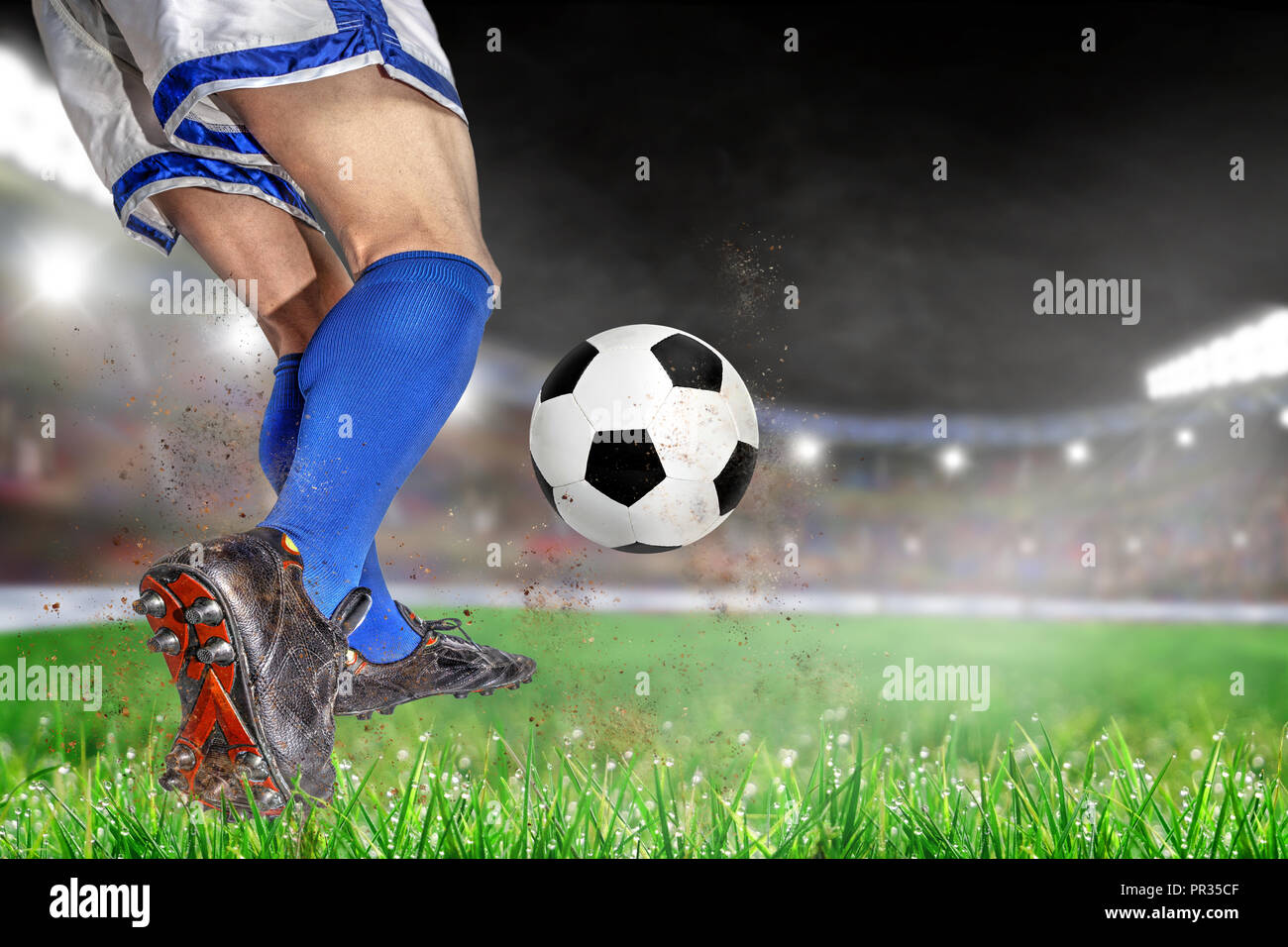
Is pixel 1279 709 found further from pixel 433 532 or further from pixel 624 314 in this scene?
pixel 433 532

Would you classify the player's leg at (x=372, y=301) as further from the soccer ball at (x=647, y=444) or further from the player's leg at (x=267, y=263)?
the soccer ball at (x=647, y=444)

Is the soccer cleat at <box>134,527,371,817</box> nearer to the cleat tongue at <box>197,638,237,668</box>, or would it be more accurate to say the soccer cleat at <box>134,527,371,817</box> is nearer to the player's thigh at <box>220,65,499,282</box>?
the cleat tongue at <box>197,638,237,668</box>

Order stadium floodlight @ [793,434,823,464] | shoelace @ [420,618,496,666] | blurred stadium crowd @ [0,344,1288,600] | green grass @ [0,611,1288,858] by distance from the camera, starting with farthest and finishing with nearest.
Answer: stadium floodlight @ [793,434,823,464] < blurred stadium crowd @ [0,344,1288,600] < shoelace @ [420,618,496,666] < green grass @ [0,611,1288,858]

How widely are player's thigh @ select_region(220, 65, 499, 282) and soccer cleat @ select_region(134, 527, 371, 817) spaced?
43 cm

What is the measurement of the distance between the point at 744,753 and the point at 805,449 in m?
0.76

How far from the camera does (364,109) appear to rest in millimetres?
1085

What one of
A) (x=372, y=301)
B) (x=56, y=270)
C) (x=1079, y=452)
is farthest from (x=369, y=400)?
(x=1079, y=452)

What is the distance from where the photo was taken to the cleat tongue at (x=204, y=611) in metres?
0.83

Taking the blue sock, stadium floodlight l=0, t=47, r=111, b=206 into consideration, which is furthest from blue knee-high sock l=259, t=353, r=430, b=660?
stadium floodlight l=0, t=47, r=111, b=206

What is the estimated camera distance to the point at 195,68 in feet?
3.44

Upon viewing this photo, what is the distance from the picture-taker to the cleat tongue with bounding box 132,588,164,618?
2.74ft

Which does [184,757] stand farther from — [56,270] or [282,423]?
[56,270]

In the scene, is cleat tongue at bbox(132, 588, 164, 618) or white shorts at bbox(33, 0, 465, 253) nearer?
cleat tongue at bbox(132, 588, 164, 618)

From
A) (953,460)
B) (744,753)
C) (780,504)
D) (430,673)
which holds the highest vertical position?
(953,460)
